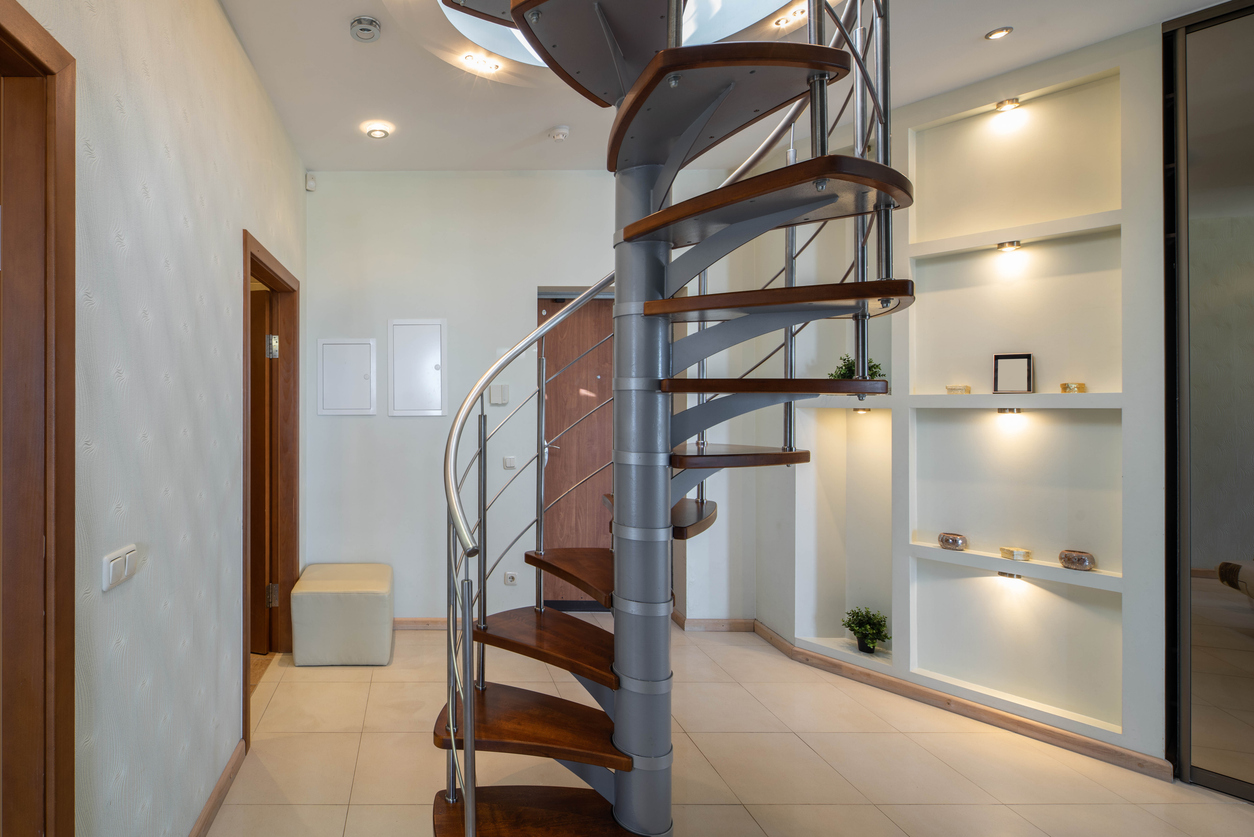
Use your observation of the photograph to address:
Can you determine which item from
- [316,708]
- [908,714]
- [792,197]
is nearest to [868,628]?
[908,714]

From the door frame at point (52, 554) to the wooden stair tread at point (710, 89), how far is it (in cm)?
112

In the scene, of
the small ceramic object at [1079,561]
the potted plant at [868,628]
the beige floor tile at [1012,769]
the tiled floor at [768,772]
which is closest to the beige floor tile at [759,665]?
the tiled floor at [768,772]

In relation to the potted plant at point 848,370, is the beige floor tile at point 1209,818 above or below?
below

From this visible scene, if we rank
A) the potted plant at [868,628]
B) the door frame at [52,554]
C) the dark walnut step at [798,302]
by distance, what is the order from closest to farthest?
the door frame at [52,554], the dark walnut step at [798,302], the potted plant at [868,628]

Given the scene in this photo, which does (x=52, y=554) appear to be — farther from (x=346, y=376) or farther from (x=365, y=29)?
(x=346, y=376)

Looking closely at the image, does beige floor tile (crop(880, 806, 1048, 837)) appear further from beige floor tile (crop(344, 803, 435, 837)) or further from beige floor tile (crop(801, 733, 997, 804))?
beige floor tile (crop(344, 803, 435, 837))

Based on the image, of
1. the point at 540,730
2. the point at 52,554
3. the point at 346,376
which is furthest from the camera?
the point at 346,376

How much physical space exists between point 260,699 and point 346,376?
174 cm

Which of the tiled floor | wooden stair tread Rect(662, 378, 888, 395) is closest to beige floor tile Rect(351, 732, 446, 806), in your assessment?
the tiled floor

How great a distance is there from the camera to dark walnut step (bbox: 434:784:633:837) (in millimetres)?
1532

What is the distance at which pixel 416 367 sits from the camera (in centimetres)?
368

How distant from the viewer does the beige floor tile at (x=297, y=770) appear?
2113mm

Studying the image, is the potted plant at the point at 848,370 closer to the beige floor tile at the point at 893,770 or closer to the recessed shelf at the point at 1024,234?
the recessed shelf at the point at 1024,234

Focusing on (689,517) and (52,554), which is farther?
(689,517)
